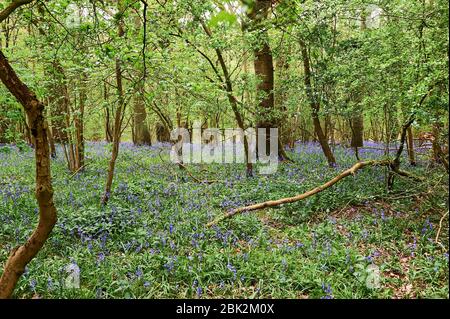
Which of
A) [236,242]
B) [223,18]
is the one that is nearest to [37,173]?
[223,18]

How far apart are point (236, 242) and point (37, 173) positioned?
11.0ft

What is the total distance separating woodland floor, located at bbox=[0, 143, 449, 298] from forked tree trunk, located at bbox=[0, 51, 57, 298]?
3.20 feet

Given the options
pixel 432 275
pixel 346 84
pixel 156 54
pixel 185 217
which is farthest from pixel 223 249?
pixel 346 84

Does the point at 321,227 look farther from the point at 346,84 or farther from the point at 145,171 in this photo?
the point at 145,171

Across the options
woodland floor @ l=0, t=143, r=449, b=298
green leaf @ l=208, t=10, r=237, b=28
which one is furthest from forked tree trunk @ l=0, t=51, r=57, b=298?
green leaf @ l=208, t=10, r=237, b=28

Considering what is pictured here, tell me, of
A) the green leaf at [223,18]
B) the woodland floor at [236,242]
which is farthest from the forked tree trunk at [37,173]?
the green leaf at [223,18]

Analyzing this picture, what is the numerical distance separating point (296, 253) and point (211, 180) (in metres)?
5.52

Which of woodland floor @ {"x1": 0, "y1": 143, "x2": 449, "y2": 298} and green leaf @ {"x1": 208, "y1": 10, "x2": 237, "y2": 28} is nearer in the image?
green leaf @ {"x1": 208, "y1": 10, "x2": 237, "y2": 28}

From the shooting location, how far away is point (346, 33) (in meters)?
13.0

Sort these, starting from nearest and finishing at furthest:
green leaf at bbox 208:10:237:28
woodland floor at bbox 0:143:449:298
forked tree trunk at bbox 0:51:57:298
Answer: green leaf at bbox 208:10:237:28 < forked tree trunk at bbox 0:51:57:298 < woodland floor at bbox 0:143:449:298

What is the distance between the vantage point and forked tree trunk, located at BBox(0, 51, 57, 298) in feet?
10.0

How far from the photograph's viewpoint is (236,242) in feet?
18.5

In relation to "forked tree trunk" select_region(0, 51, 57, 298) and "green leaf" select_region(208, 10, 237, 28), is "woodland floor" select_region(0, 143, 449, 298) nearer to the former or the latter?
"forked tree trunk" select_region(0, 51, 57, 298)

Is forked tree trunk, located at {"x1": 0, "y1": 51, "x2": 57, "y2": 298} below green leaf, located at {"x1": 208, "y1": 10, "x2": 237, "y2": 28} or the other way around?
below
